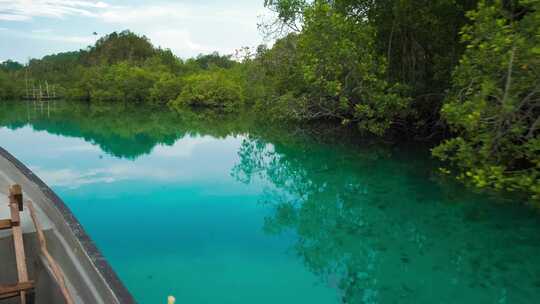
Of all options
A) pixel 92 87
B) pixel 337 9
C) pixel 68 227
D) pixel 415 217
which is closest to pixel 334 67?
pixel 337 9

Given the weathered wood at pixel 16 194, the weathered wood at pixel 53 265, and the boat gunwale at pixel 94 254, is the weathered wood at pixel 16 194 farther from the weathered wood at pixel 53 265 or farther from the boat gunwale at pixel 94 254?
the boat gunwale at pixel 94 254

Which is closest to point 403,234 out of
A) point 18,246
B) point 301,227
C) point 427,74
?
point 301,227

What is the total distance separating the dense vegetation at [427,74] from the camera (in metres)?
5.00

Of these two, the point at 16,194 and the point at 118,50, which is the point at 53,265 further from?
the point at 118,50

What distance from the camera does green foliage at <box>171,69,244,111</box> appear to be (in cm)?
4066

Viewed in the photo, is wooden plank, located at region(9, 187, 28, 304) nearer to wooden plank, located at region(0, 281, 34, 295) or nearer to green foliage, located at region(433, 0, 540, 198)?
wooden plank, located at region(0, 281, 34, 295)

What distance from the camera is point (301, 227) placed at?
24.2 ft

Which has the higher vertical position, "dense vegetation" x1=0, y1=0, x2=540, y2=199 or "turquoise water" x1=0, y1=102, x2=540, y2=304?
"dense vegetation" x1=0, y1=0, x2=540, y2=199

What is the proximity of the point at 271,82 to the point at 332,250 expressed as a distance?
1123cm

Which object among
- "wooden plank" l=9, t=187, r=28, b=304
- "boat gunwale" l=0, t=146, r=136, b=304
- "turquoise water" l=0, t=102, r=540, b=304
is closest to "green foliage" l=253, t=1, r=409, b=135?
"turquoise water" l=0, t=102, r=540, b=304

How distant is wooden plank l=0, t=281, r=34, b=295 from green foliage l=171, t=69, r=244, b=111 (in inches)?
1443

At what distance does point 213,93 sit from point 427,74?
99.5 ft

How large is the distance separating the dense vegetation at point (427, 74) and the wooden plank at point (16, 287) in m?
4.21

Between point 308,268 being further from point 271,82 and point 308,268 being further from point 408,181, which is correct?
point 271,82
